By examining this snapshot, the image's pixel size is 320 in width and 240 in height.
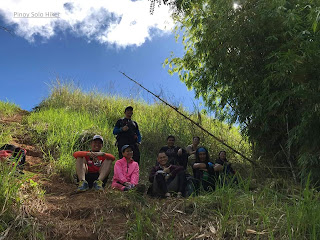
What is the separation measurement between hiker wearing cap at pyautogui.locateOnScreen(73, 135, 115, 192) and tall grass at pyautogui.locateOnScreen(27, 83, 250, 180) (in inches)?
29.7

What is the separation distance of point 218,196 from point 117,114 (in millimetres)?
6924

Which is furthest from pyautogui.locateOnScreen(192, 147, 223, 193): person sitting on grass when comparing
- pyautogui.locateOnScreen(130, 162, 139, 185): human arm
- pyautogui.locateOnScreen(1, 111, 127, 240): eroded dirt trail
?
pyautogui.locateOnScreen(1, 111, 127, 240): eroded dirt trail

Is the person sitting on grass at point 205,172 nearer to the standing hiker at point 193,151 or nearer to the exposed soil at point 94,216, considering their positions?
the standing hiker at point 193,151

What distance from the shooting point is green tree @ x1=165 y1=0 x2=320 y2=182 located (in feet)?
14.6

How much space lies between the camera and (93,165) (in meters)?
4.91

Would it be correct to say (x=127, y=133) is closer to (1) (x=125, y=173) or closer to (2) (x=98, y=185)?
(1) (x=125, y=173)

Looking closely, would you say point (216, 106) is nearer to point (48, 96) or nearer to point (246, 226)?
point (246, 226)

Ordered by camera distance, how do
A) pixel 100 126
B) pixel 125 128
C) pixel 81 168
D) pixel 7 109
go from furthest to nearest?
pixel 7 109
pixel 100 126
pixel 125 128
pixel 81 168

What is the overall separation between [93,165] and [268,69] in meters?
3.49

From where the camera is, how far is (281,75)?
190 inches

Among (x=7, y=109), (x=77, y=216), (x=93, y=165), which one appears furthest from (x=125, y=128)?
(x=7, y=109)

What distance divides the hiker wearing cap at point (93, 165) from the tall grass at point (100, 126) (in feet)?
2.47

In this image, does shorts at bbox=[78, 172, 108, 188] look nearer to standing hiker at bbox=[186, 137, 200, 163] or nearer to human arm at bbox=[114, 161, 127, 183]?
human arm at bbox=[114, 161, 127, 183]

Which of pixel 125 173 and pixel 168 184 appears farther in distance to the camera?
pixel 125 173
